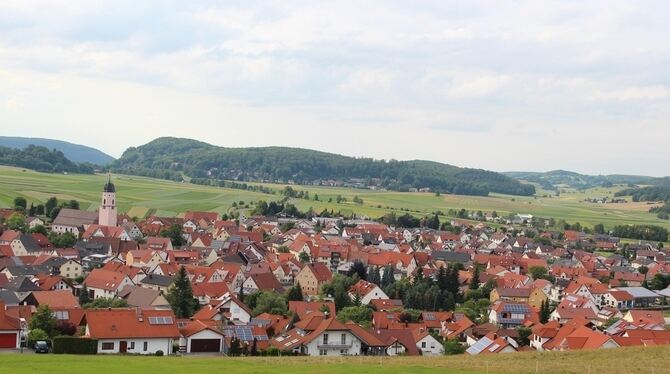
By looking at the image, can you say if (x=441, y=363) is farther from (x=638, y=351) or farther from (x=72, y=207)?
(x=72, y=207)

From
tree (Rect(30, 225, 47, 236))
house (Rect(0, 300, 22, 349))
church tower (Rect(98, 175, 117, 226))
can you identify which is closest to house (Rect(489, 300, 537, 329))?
house (Rect(0, 300, 22, 349))

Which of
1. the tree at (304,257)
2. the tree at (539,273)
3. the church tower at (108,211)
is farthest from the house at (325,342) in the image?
the church tower at (108,211)

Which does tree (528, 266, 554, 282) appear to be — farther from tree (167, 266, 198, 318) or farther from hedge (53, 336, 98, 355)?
hedge (53, 336, 98, 355)

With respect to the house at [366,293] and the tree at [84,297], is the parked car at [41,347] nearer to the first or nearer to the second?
the tree at [84,297]

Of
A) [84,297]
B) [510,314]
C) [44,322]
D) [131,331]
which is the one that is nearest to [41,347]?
[131,331]

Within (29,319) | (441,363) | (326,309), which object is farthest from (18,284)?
(441,363)

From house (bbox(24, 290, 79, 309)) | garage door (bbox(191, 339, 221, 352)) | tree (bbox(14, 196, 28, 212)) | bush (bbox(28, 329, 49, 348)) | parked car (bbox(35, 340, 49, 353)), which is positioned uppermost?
tree (bbox(14, 196, 28, 212))
